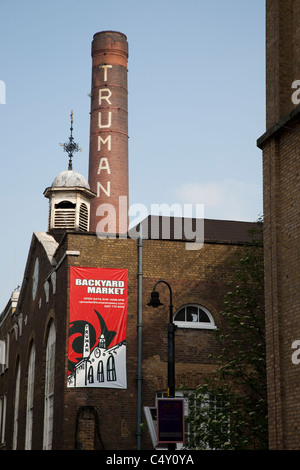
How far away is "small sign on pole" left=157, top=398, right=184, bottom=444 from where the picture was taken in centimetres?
1855

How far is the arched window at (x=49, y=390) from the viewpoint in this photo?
31.0 meters

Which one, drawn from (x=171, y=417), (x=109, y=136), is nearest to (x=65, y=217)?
(x=109, y=136)

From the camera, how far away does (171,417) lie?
18641 millimetres

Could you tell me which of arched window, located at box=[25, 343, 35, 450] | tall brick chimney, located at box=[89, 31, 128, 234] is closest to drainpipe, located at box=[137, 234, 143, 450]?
arched window, located at box=[25, 343, 35, 450]

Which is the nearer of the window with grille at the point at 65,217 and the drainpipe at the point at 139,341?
the drainpipe at the point at 139,341

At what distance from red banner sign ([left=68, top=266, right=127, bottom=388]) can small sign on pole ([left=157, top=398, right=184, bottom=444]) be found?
923 centimetres

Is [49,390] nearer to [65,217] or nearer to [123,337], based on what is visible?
[123,337]

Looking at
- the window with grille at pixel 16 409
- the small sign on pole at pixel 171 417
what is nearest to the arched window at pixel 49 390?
the window with grille at pixel 16 409

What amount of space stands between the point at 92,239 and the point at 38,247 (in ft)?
28.4

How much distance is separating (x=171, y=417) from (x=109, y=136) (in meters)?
38.2

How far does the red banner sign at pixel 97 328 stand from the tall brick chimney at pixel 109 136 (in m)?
24.3

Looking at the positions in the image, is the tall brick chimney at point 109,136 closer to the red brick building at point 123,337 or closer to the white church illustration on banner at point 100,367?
the red brick building at point 123,337

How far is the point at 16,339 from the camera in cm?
4322
